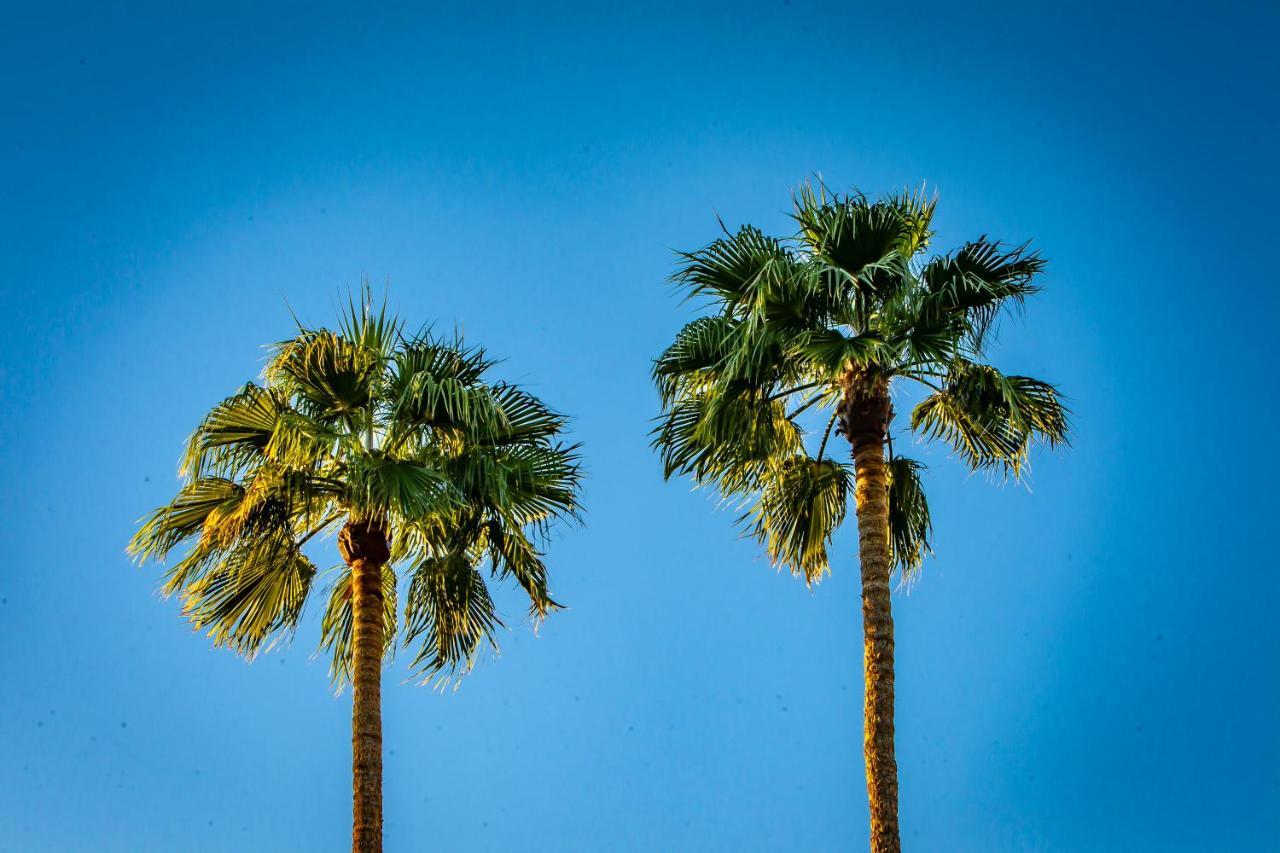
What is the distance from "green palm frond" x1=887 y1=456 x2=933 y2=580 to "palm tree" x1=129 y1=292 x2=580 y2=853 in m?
3.34

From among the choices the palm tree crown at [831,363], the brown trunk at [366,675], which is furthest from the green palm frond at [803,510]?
the brown trunk at [366,675]

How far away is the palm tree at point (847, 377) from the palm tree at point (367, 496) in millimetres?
1700

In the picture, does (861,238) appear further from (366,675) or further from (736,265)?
(366,675)

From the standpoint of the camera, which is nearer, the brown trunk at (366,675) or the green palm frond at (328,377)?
the brown trunk at (366,675)

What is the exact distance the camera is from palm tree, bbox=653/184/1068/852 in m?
13.7

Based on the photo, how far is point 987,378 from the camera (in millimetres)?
14055

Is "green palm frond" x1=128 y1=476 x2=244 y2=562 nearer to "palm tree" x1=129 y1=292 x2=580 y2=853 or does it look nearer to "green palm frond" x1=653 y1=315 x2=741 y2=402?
"palm tree" x1=129 y1=292 x2=580 y2=853

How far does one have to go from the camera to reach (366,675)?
43.7 ft

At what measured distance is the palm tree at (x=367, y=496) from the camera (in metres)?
13.4

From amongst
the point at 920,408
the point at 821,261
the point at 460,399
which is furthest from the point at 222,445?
the point at 920,408

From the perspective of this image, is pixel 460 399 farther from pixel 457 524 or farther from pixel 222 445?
pixel 222 445

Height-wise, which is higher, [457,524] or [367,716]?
[457,524]

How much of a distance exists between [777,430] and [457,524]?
3.35 m

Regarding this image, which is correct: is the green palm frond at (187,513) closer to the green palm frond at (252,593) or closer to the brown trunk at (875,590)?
the green palm frond at (252,593)
